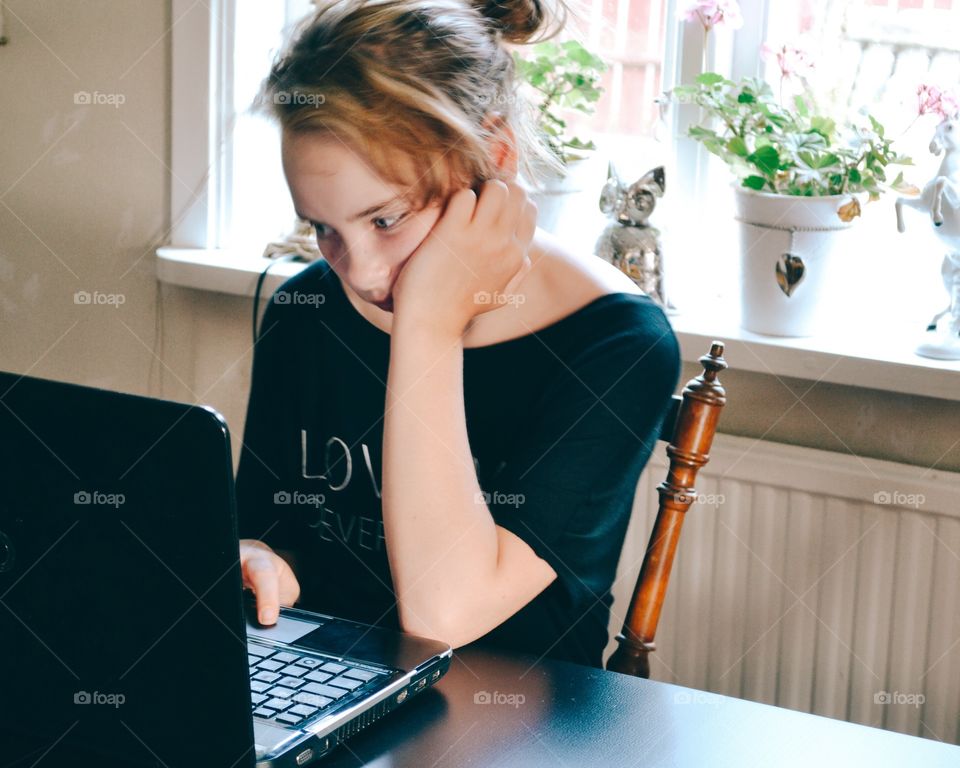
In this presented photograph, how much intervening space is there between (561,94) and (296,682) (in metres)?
1.24

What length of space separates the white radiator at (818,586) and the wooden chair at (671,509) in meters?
0.51

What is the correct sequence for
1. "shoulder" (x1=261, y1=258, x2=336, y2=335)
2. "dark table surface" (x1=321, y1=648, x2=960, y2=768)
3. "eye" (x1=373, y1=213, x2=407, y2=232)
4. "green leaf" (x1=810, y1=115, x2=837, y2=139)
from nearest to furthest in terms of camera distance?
"dark table surface" (x1=321, y1=648, x2=960, y2=768) → "eye" (x1=373, y1=213, x2=407, y2=232) → "shoulder" (x1=261, y1=258, x2=336, y2=335) → "green leaf" (x1=810, y1=115, x2=837, y2=139)

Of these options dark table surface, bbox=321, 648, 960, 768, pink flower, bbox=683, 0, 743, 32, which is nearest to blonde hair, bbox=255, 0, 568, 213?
dark table surface, bbox=321, 648, 960, 768

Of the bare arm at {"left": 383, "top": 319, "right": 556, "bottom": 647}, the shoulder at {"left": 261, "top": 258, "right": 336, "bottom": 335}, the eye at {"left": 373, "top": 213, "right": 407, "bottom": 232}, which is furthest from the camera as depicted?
the shoulder at {"left": 261, "top": 258, "right": 336, "bottom": 335}

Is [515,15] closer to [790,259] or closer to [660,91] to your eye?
[790,259]

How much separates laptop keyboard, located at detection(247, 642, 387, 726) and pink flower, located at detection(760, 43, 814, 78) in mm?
1150

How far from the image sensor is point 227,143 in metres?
2.07

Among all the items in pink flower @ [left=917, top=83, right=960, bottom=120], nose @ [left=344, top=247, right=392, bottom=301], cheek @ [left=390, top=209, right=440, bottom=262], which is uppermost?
pink flower @ [left=917, top=83, right=960, bottom=120]

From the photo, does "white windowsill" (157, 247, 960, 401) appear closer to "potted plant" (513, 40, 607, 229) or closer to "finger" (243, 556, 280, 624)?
"potted plant" (513, 40, 607, 229)

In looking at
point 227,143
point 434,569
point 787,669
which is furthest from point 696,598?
point 227,143

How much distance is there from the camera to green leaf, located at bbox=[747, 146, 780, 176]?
1.58m

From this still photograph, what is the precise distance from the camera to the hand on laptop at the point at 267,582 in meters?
0.94

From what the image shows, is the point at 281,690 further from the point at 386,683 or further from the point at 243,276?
the point at 243,276

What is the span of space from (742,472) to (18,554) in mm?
1149
